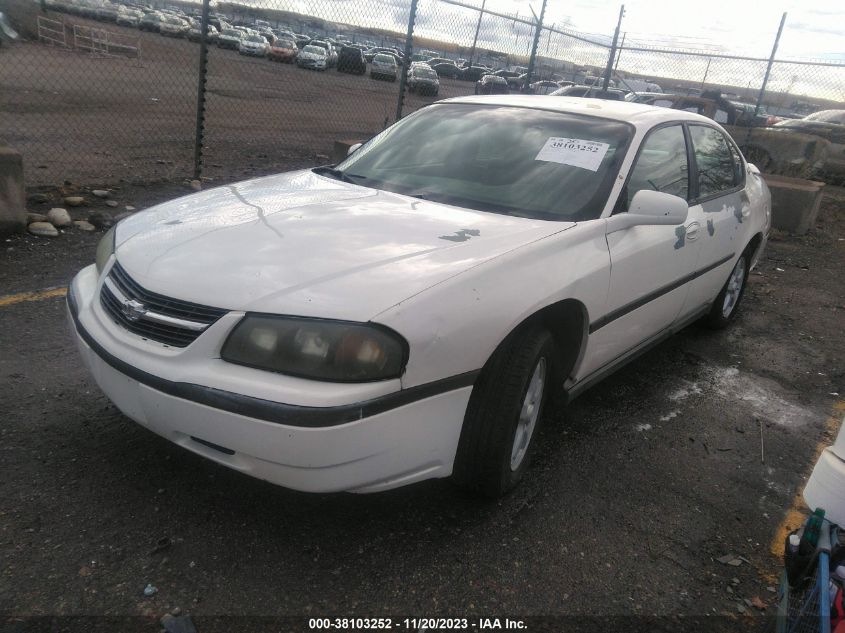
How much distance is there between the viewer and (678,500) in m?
2.91

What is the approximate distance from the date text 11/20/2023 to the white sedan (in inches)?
15.7

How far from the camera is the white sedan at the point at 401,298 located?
2.04 meters

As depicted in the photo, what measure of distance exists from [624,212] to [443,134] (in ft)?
3.65

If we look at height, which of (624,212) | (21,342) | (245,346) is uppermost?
(624,212)

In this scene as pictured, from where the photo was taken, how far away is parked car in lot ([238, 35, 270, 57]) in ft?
110

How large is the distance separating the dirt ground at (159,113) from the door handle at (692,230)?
566 cm

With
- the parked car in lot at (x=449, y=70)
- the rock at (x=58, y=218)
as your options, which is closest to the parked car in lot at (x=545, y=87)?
the parked car in lot at (x=449, y=70)

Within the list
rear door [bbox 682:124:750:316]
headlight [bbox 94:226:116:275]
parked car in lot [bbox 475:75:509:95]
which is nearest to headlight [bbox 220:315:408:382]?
headlight [bbox 94:226:116:275]

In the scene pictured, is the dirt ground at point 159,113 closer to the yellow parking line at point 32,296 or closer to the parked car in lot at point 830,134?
the yellow parking line at point 32,296

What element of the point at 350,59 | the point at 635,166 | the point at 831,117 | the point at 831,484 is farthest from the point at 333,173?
the point at 350,59

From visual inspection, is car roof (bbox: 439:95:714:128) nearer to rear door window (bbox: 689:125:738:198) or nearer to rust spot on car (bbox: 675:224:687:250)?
rear door window (bbox: 689:125:738:198)

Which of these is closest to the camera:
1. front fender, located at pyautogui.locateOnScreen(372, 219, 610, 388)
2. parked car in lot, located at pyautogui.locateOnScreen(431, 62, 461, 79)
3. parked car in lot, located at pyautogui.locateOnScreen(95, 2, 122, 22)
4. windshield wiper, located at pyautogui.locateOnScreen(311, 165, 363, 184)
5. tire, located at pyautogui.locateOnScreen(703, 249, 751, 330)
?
front fender, located at pyautogui.locateOnScreen(372, 219, 610, 388)

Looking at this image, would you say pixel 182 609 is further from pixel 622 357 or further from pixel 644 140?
pixel 644 140

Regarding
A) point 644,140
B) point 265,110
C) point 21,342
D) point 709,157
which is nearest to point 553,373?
point 644,140
